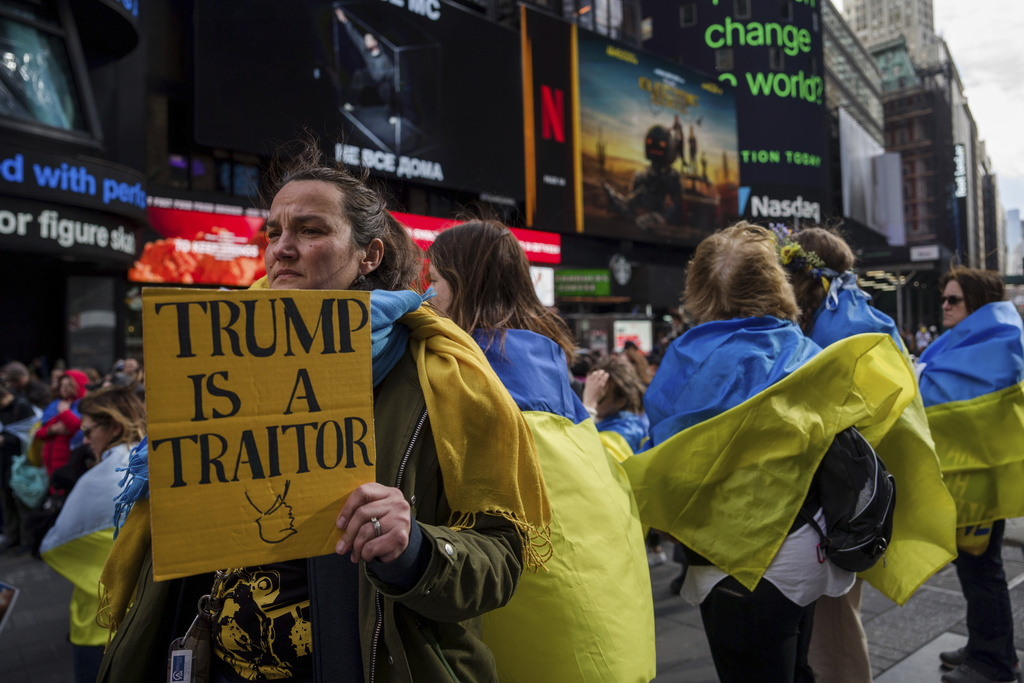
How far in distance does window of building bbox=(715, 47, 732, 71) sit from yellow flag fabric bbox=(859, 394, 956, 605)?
3336 cm

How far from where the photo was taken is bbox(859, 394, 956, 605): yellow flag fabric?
2.65 metres

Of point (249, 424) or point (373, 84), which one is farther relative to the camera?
point (373, 84)

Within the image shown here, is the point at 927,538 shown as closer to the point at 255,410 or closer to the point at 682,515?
the point at 682,515

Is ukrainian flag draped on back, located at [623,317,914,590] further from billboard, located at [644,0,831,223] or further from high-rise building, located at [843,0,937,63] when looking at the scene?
high-rise building, located at [843,0,937,63]

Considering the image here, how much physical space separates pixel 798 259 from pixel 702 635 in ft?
8.46

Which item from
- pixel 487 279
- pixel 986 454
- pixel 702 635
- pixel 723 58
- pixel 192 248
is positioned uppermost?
pixel 723 58

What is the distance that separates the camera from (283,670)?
140cm

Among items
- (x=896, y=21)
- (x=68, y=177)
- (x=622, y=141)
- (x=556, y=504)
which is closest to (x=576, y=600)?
(x=556, y=504)

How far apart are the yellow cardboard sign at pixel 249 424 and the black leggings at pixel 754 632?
1.70 meters

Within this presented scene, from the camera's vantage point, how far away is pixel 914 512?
2.72 m

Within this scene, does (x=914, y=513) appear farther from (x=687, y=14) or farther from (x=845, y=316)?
(x=687, y=14)

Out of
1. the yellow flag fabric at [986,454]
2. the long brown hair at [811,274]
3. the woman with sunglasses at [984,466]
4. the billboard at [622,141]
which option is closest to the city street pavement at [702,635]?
the woman with sunglasses at [984,466]

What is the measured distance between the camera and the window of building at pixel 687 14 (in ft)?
108

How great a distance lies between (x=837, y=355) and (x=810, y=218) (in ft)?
107
